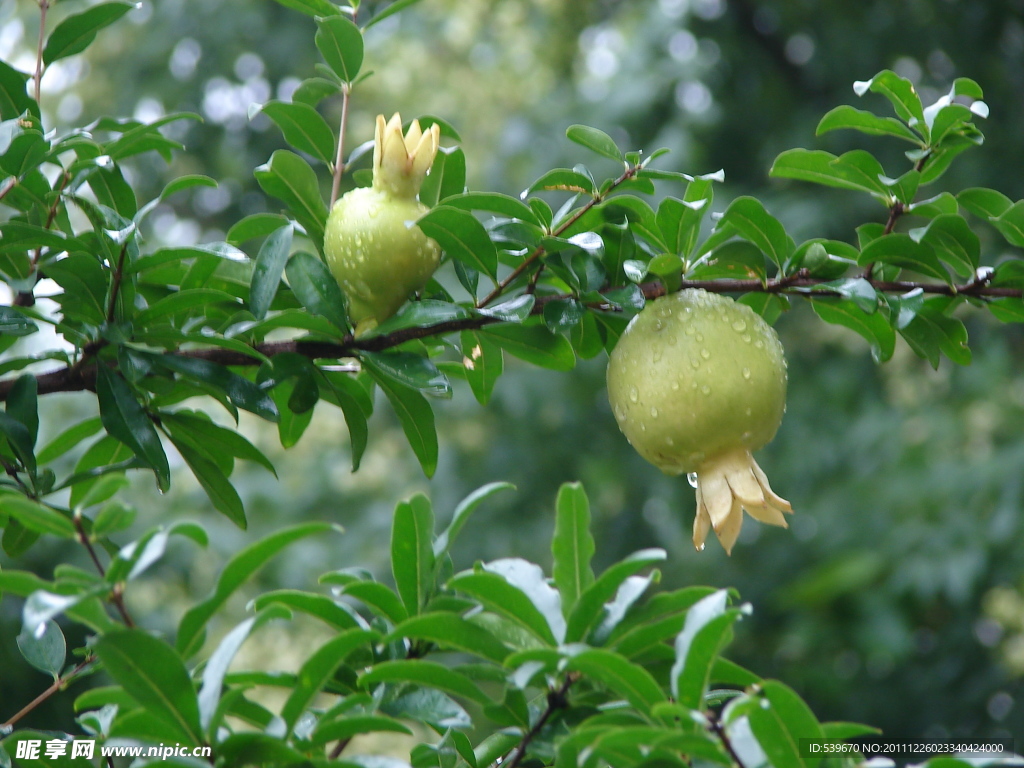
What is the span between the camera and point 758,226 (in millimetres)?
719

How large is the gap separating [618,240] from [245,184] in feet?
14.4

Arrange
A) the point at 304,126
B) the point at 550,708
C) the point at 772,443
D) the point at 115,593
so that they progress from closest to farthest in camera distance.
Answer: the point at 115,593 → the point at 550,708 → the point at 304,126 → the point at 772,443

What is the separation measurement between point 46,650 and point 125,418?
16 centimetres

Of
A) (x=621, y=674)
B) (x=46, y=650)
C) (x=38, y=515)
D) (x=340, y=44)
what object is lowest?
(x=46, y=650)

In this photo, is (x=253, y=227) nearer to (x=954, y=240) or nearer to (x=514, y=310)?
(x=514, y=310)

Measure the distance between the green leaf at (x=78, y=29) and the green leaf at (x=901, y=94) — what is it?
572 millimetres

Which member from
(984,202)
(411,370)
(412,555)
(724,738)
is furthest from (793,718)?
(984,202)

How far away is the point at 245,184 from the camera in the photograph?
4.81 metres

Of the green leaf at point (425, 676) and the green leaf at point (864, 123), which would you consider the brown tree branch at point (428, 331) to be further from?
the green leaf at point (425, 676)

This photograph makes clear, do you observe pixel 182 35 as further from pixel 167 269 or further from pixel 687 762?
pixel 687 762

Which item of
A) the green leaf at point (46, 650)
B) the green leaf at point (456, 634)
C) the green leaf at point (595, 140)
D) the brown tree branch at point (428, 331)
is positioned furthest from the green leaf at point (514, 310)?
the green leaf at point (46, 650)

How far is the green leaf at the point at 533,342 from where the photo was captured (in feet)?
2.45

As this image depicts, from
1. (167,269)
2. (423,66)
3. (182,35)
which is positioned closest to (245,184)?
(182,35)

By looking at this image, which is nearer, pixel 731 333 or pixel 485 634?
pixel 485 634
